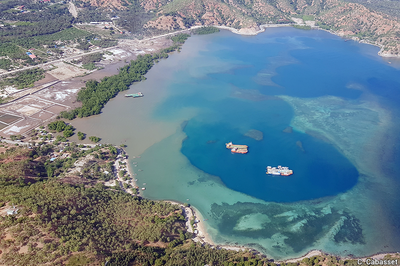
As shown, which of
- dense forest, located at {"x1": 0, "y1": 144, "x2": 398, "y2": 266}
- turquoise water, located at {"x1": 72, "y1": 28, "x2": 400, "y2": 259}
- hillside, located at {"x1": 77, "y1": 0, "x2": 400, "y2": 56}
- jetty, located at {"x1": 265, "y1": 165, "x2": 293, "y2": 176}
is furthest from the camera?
hillside, located at {"x1": 77, "y1": 0, "x2": 400, "y2": 56}

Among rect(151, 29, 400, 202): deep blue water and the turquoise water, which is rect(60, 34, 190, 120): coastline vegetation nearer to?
the turquoise water

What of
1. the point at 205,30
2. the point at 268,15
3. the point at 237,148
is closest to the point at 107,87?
the point at 237,148

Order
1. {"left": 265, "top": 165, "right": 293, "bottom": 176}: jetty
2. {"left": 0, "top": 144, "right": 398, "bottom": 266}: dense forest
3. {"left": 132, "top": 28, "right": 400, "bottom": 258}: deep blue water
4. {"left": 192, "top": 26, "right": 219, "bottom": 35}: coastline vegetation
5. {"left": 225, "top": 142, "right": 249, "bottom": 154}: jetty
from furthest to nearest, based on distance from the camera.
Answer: {"left": 192, "top": 26, "right": 219, "bottom": 35}: coastline vegetation → {"left": 225, "top": 142, "right": 249, "bottom": 154}: jetty → {"left": 265, "top": 165, "right": 293, "bottom": 176}: jetty → {"left": 132, "top": 28, "right": 400, "bottom": 258}: deep blue water → {"left": 0, "top": 144, "right": 398, "bottom": 266}: dense forest

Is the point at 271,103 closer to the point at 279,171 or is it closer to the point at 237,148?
the point at 237,148

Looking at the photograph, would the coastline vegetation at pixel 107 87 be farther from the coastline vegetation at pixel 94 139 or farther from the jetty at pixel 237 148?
the jetty at pixel 237 148

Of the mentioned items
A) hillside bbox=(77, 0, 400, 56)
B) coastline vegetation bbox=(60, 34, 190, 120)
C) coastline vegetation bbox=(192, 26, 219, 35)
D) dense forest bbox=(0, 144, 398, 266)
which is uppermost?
hillside bbox=(77, 0, 400, 56)

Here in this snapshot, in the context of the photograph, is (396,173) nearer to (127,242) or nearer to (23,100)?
(127,242)

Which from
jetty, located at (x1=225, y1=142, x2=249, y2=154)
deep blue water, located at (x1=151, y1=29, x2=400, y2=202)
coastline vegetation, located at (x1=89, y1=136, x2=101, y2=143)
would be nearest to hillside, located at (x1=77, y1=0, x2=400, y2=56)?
deep blue water, located at (x1=151, y1=29, x2=400, y2=202)

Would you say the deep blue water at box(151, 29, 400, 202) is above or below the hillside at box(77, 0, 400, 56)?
below
